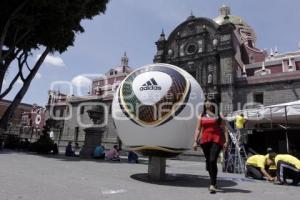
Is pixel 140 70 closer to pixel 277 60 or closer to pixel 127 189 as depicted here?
pixel 127 189

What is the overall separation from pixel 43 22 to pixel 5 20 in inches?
86.7

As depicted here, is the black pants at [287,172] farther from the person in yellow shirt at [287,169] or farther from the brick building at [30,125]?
the brick building at [30,125]

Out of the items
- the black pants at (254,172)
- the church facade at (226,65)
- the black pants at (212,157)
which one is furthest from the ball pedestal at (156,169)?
the church facade at (226,65)

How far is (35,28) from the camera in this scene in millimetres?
19281

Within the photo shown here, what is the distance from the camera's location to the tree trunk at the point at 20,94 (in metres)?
19.6

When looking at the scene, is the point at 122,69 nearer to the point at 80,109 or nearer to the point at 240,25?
the point at 80,109

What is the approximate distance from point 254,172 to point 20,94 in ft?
53.9

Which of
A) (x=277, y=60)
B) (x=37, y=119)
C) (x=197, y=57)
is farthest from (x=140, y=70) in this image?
(x=37, y=119)

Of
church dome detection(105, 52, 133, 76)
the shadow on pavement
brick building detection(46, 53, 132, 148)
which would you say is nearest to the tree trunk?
the shadow on pavement

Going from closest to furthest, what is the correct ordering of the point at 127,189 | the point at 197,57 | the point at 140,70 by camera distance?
the point at 127,189
the point at 140,70
the point at 197,57

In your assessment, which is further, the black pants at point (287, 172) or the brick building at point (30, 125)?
the brick building at point (30, 125)

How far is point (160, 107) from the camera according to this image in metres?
6.45

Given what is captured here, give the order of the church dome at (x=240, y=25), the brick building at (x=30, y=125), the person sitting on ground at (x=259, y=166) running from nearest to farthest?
the person sitting on ground at (x=259, y=166) < the church dome at (x=240, y=25) < the brick building at (x=30, y=125)

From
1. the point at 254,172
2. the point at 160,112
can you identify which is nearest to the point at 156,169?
the point at 160,112
